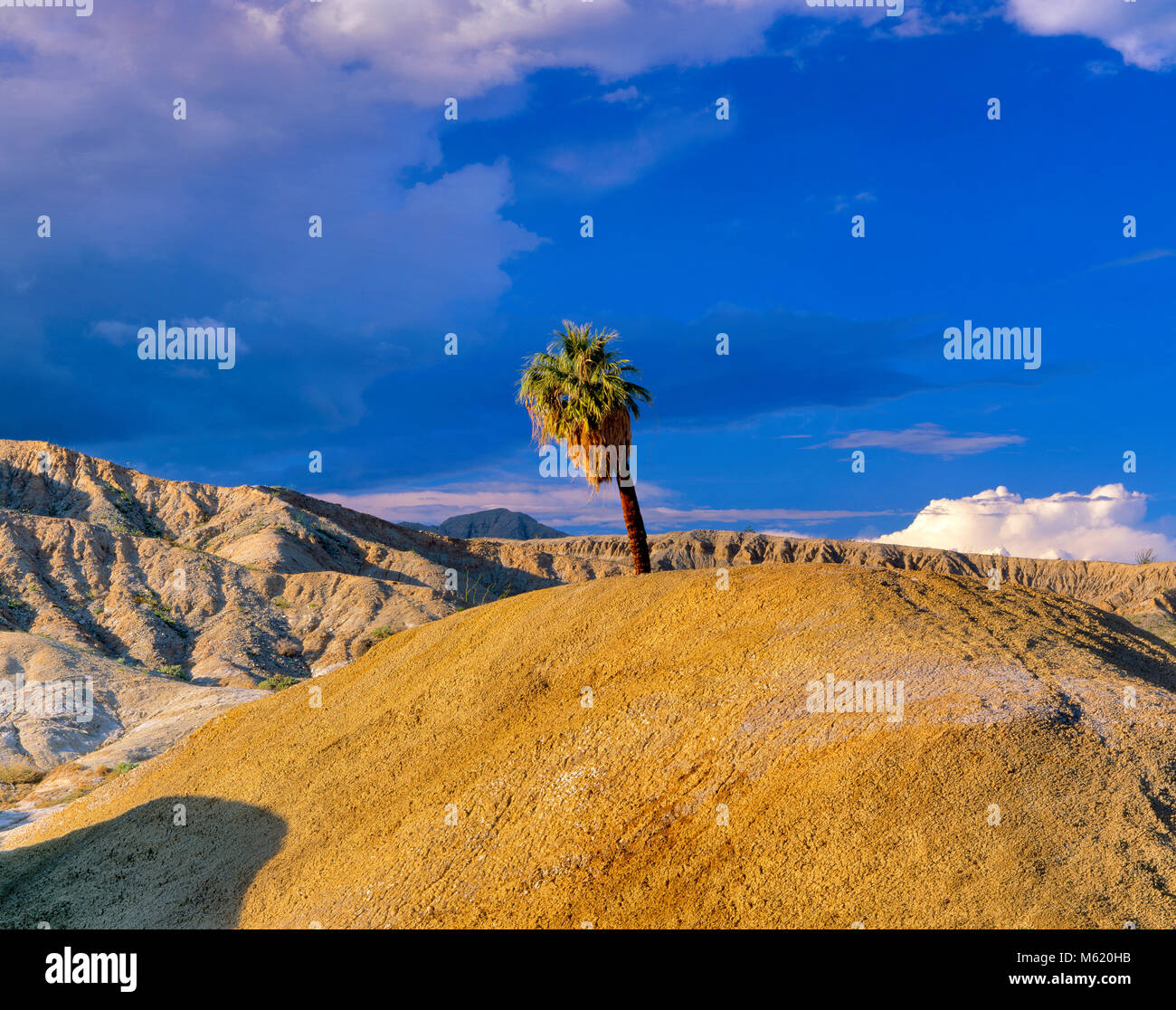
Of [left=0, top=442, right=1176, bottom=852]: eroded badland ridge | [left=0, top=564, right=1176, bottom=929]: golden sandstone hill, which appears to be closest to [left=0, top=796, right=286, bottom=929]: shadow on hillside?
[left=0, top=564, right=1176, bottom=929]: golden sandstone hill

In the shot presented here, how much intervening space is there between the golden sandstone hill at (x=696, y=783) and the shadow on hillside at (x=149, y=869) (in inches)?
2.1

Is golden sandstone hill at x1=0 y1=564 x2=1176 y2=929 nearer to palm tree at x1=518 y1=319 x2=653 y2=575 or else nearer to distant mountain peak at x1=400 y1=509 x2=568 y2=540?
palm tree at x1=518 y1=319 x2=653 y2=575

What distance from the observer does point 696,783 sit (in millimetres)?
10070

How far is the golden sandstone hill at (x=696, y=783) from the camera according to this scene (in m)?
8.48

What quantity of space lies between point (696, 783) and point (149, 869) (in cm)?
947

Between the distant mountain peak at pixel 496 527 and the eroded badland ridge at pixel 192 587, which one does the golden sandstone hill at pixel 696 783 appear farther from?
the distant mountain peak at pixel 496 527

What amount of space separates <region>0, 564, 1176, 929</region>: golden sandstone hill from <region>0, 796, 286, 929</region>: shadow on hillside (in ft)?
0.18

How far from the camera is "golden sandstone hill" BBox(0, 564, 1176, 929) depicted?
334 inches

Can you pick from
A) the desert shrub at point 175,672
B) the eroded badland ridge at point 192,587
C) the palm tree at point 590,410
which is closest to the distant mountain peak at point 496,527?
the eroded badland ridge at point 192,587

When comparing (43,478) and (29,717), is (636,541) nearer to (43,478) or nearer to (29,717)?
(29,717)

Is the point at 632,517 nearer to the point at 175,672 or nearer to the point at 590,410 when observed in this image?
the point at 590,410

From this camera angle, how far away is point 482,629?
15.7 metres
